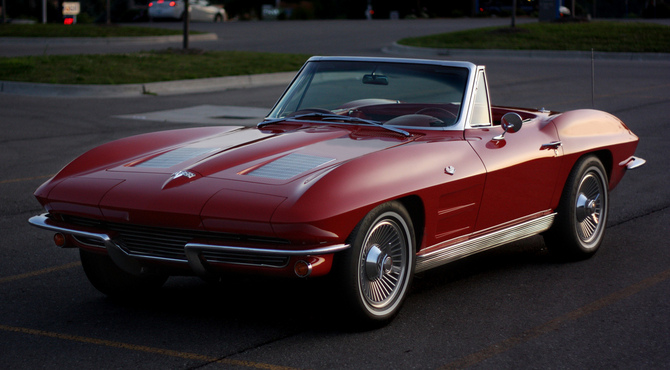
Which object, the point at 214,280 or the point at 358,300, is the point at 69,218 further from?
the point at 358,300

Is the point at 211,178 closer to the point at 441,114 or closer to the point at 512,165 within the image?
the point at 441,114

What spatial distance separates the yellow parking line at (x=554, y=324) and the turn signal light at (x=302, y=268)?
76 cm

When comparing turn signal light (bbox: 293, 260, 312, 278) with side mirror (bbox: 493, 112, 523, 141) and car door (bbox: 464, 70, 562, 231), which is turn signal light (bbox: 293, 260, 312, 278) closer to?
car door (bbox: 464, 70, 562, 231)

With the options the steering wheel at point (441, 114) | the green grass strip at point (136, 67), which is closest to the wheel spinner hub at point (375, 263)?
the steering wheel at point (441, 114)

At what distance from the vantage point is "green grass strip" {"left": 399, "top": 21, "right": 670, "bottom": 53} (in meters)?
26.6

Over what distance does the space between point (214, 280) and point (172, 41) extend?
28881 millimetres

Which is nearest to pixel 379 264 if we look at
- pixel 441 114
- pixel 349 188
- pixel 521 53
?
pixel 349 188

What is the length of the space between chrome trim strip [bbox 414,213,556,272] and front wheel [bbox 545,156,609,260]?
12cm

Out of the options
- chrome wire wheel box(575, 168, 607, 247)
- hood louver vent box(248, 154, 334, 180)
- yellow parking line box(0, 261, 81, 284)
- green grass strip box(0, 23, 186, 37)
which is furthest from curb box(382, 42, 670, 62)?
hood louver vent box(248, 154, 334, 180)

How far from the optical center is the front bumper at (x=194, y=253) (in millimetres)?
4238

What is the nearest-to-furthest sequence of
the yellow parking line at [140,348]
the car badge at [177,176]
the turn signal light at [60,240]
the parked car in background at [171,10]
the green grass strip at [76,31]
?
the yellow parking line at [140,348] → the car badge at [177,176] → the turn signal light at [60,240] → the green grass strip at [76,31] → the parked car in background at [171,10]

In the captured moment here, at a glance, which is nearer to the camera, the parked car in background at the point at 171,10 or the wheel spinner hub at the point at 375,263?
the wheel spinner hub at the point at 375,263

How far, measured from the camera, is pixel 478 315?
4.96 meters

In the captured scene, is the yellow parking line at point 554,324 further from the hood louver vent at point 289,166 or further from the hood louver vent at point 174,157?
the hood louver vent at point 174,157
